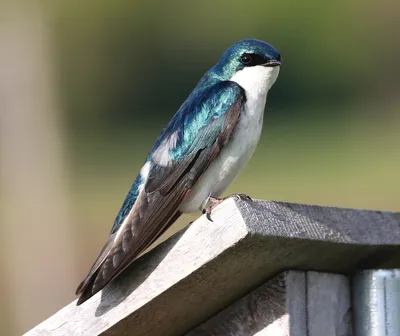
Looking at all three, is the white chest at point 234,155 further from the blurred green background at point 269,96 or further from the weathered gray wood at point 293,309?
the blurred green background at point 269,96

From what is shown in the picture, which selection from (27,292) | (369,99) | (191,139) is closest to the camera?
(191,139)

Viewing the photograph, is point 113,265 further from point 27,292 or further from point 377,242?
point 27,292

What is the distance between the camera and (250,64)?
9.86 feet

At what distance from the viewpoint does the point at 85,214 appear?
12.1 meters

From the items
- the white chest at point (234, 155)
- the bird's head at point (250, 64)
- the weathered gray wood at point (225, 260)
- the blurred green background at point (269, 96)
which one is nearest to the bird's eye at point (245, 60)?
the bird's head at point (250, 64)

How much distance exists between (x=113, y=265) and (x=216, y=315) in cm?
28

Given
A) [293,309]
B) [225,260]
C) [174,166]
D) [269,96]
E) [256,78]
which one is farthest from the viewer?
[269,96]

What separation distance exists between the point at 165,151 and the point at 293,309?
0.59 metres

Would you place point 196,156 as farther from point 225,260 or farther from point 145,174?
point 225,260

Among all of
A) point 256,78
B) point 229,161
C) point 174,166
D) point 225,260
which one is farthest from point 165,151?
point 225,260

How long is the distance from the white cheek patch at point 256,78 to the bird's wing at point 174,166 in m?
0.05

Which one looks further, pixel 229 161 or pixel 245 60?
pixel 245 60

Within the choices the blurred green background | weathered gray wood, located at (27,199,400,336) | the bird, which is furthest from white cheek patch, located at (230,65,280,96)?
the blurred green background

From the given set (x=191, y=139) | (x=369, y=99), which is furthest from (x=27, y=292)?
(x=369, y=99)
